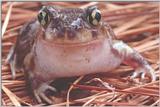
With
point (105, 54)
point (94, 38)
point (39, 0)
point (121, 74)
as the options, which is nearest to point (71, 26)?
point (94, 38)

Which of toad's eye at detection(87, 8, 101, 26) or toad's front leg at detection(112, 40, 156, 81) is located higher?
toad's eye at detection(87, 8, 101, 26)

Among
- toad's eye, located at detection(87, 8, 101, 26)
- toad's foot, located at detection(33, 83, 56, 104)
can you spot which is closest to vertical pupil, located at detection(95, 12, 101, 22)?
toad's eye, located at detection(87, 8, 101, 26)

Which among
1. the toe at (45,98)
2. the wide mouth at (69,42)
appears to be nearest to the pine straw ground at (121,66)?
the toe at (45,98)

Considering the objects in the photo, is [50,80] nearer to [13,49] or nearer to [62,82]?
[62,82]

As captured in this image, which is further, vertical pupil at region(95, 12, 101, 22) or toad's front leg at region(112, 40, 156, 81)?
toad's front leg at region(112, 40, 156, 81)

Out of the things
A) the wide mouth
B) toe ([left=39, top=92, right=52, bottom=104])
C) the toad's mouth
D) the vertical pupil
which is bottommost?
toe ([left=39, top=92, right=52, bottom=104])

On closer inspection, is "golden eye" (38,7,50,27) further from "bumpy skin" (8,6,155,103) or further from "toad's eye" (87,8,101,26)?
"toad's eye" (87,8,101,26)

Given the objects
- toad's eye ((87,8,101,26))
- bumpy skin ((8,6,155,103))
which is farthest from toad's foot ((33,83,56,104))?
toad's eye ((87,8,101,26))

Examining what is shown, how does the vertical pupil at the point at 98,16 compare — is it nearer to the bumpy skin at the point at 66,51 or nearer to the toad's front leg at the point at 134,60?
the bumpy skin at the point at 66,51
